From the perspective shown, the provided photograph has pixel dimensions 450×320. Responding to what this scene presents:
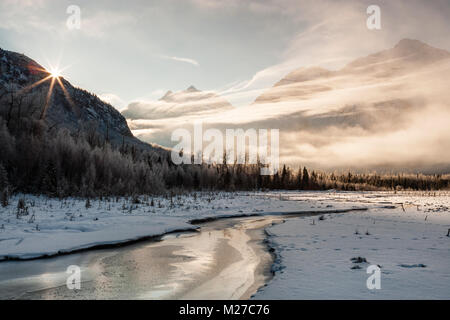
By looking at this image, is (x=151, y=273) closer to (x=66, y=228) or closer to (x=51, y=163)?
(x=66, y=228)

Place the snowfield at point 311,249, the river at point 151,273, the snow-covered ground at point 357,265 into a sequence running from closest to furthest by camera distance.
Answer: the snow-covered ground at point 357,265 < the snowfield at point 311,249 < the river at point 151,273

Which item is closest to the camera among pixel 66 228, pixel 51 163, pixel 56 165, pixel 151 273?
pixel 151 273

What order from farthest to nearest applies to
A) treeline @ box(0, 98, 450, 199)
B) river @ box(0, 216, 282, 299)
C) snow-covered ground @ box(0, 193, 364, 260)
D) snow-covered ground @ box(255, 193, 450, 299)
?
treeline @ box(0, 98, 450, 199) < snow-covered ground @ box(0, 193, 364, 260) < river @ box(0, 216, 282, 299) < snow-covered ground @ box(255, 193, 450, 299)

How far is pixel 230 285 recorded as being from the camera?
5.90 meters

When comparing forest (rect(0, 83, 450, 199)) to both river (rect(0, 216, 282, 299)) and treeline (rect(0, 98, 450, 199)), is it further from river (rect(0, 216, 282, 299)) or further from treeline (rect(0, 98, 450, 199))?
river (rect(0, 216, 282, 299))

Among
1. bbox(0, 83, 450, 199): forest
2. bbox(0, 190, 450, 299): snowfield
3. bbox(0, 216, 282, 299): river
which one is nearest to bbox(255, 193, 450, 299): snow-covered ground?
bbox(0, 190, 450, 299): snowfield

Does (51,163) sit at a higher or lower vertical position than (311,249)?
higher

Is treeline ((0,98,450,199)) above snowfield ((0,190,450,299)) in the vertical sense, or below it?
above

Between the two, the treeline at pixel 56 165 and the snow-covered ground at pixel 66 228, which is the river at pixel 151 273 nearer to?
the snow-covered ground at pixel 66 228

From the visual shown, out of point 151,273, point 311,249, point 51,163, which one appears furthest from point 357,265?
point 51,163

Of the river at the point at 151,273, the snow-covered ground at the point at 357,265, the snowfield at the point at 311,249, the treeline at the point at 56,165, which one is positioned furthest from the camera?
the treeline at the point at 56,165

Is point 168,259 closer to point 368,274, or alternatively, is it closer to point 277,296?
point 277,296

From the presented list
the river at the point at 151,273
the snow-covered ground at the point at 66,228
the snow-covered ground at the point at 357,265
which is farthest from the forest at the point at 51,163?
the snow-covered ground at the point at 357,265
